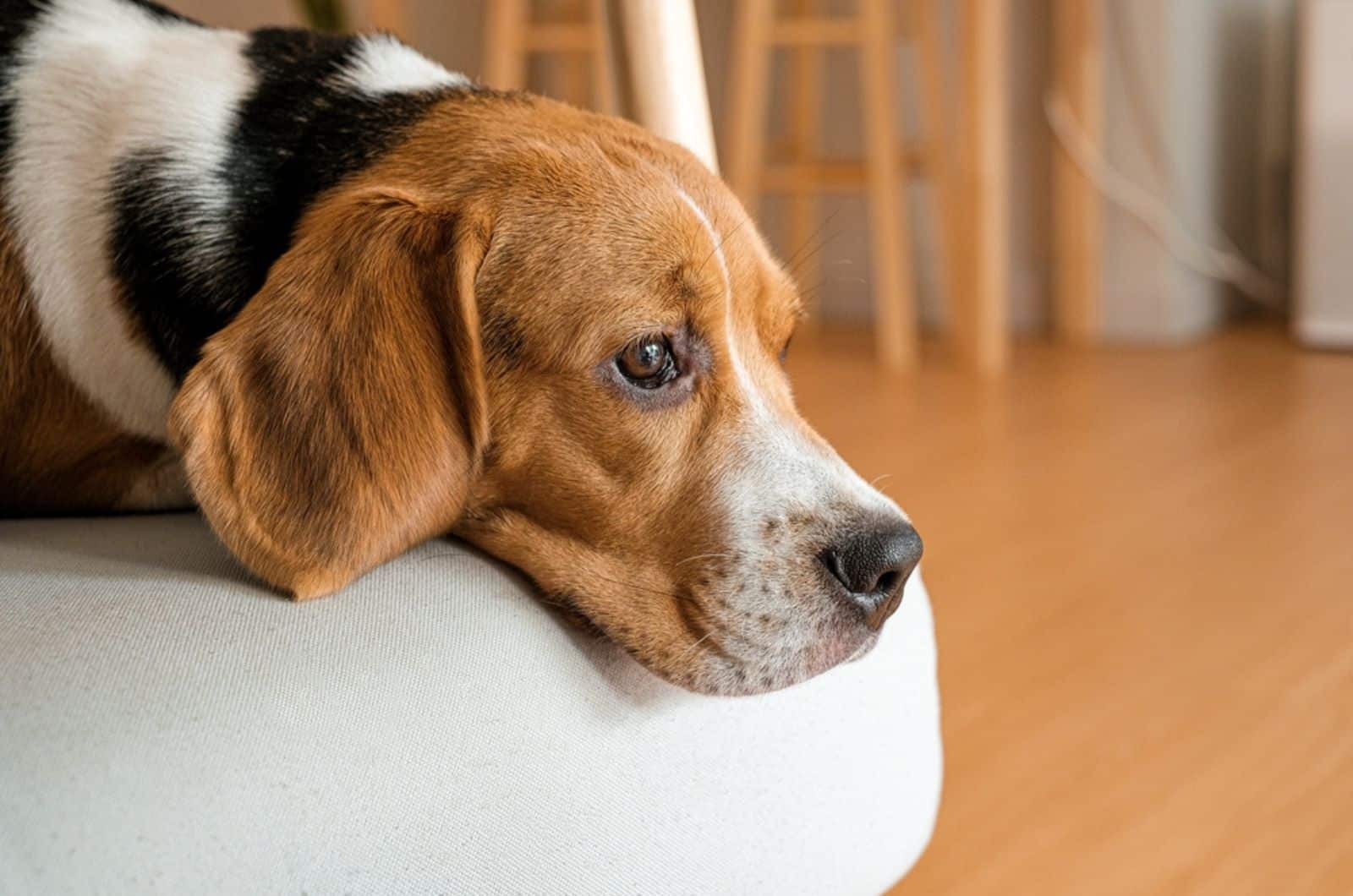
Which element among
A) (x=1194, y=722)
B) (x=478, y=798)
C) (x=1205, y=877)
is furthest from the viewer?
(x=1194, y=722)

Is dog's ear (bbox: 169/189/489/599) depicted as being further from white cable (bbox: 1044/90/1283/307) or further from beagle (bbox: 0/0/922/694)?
white cable (bbox: 1044/90/1283/307)

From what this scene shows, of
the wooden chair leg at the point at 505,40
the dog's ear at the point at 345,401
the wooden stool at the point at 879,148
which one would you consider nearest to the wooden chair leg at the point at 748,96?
the wooden stool at the point at 879,148

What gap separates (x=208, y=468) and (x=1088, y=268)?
13.9 feet

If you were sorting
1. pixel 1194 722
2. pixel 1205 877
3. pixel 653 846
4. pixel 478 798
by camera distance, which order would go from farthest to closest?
pixel 1194 722 → pixel 1205 877 → pixel 653 846 → pixel 478 798

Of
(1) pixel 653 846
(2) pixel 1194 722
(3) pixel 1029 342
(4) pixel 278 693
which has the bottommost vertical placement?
(3) pixel 1029 342

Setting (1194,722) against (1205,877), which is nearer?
(1205,877)

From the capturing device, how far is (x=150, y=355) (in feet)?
4.47

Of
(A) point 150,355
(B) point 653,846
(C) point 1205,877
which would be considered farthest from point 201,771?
(C) point 1205,877

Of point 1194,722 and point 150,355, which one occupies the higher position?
point 150,355

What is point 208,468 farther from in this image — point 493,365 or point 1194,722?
point 1194,722

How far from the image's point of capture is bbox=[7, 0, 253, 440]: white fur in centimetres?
136

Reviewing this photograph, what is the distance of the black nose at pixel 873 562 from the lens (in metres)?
1.25

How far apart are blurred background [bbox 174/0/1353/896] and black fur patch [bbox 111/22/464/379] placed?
66cm

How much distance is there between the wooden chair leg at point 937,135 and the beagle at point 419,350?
333 centimetres
